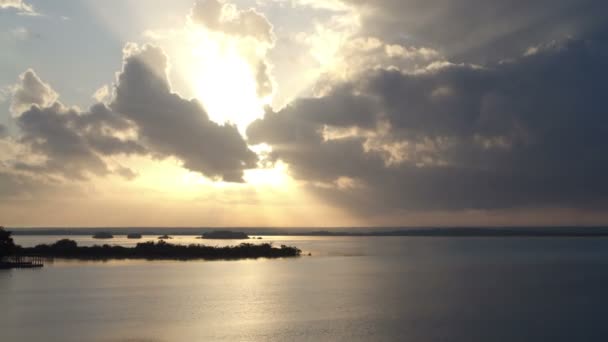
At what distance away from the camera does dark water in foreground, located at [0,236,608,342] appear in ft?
129

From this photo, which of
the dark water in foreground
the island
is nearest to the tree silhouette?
the dark water in foreground

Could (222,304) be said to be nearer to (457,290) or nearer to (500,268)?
(457,290)

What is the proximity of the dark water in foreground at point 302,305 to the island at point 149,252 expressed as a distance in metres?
33.6

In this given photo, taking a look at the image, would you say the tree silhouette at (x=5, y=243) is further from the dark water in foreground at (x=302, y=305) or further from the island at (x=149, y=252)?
the island at (x=149, y=252)

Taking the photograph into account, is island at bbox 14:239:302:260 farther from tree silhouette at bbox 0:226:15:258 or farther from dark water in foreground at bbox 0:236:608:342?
dark water in foreground at bbox 0:236:608:342

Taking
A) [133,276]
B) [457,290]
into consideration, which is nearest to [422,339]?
[457,290]

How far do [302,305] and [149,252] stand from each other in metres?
79.7

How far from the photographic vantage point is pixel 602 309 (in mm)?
49062

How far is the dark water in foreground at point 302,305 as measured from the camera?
3925 centimetres

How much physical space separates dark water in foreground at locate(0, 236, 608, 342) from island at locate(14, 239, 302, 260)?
110ft

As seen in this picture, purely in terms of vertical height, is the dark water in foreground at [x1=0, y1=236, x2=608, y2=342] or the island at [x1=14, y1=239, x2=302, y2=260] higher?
the island at [x1=14, y1=239, x2=302, y2=260]

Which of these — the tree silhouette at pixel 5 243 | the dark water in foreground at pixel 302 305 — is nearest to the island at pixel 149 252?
the tree silhouette at pixel 5 243

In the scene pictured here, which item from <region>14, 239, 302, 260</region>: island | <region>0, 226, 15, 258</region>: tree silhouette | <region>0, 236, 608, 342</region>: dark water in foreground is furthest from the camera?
<region>14, 239, 302, 260</region>: island

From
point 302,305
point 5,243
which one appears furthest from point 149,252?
point 302,305
